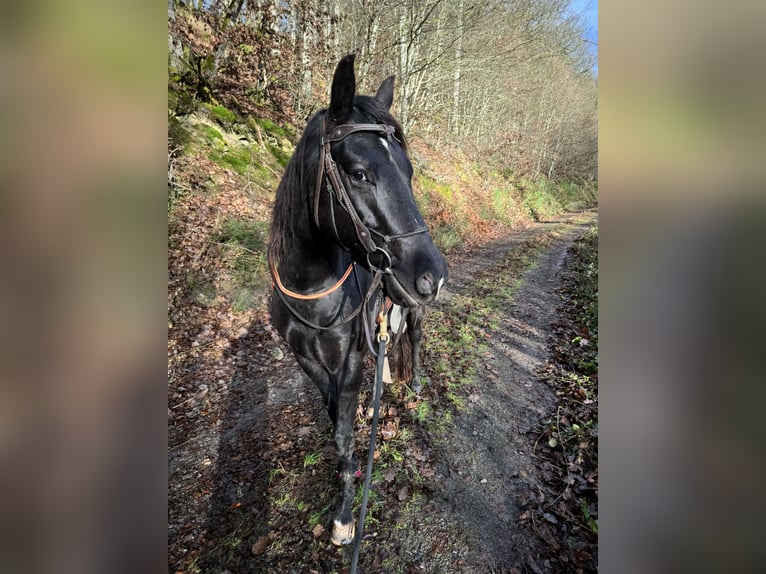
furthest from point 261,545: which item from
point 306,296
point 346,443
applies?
point 306,296

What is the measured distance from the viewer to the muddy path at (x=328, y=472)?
2.50 meters

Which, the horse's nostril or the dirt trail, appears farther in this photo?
the dirt trail

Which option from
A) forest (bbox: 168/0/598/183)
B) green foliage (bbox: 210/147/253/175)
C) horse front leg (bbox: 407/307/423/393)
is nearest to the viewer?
horse front leg (bbox: 407/307/423/393)

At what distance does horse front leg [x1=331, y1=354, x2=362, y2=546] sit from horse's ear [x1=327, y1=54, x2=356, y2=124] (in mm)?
1611

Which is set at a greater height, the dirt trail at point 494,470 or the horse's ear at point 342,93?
the horse's ear at point 342,93

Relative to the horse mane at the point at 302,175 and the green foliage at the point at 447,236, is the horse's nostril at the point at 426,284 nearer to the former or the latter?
the horse mane at the point at 302,175

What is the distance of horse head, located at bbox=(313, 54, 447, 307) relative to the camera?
1.81 m

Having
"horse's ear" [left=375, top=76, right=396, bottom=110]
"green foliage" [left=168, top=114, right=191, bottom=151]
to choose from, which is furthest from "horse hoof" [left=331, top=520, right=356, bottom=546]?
"green foliage" [left=168, top=114, right=191, bottom=151]

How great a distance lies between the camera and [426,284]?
5.84 feet

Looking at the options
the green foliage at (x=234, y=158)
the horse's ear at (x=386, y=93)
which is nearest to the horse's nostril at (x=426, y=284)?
Result: the horse's ear at (x=386, y=93)

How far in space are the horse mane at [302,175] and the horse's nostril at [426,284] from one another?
2.79 ft

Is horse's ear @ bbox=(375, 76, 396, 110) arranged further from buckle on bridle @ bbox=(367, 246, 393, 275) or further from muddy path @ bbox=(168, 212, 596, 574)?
muddy path @ bbox=(168, 212, 596, 574)

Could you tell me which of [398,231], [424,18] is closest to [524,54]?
[424,18]
